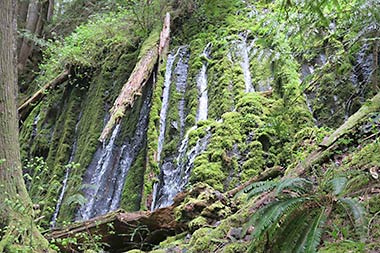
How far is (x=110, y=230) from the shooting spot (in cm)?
437

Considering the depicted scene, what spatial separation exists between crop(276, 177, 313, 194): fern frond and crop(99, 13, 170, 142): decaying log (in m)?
3.63

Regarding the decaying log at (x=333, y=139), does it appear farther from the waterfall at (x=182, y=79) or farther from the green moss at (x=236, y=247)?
the waterfall at (x=182, y=79)

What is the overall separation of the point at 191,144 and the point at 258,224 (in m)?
3.89

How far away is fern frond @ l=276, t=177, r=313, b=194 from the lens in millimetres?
2468

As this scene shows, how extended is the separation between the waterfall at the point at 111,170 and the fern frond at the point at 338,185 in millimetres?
5034

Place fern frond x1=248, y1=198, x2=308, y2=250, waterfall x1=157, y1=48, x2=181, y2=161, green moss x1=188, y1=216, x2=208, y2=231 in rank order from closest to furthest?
fern frond x1=248, y1=198, x2=308, y2=250 → green moss x1=188, y1=216, x2=208, y2=231 → waterfall x1=157, y1=48, x2=181, y2=161

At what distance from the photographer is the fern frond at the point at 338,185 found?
2.21 m

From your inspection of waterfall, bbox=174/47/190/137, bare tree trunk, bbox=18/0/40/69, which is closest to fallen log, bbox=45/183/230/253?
waterfall, bbox=174/47/190/137

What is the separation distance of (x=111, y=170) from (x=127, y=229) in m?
3.13

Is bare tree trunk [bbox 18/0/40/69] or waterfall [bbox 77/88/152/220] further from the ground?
bare tree trunk [bbox 18/0/40/69]

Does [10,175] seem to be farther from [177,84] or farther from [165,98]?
[177,84]

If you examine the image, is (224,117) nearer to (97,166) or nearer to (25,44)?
(97,166)

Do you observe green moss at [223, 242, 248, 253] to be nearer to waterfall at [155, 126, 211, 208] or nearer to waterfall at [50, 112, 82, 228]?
waterfall at [155, 126, 211, 208]

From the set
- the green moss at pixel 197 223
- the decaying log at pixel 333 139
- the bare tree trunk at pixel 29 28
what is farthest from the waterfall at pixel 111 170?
the bare tree trunk at pixel 29 28
